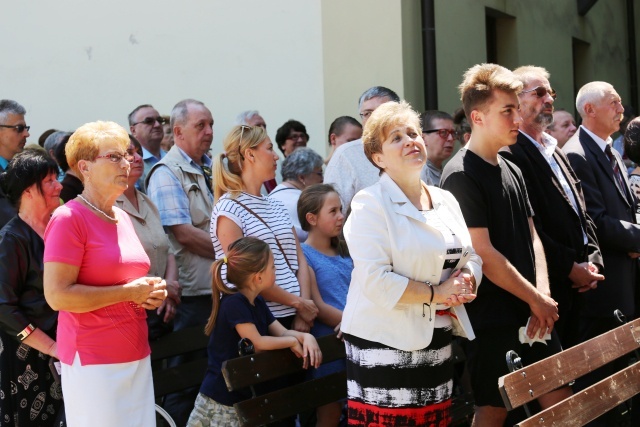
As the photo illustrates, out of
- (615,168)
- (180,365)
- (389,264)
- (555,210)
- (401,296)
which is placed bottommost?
(180,365)

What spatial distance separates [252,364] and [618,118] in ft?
11.1

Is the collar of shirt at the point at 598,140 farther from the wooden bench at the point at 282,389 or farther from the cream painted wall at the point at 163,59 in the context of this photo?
the cream painted wall at the point at 163,59

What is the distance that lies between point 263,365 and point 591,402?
1.58 meters

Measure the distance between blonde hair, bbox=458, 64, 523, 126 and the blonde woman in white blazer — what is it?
2.60ft

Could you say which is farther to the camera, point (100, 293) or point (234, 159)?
point (234, 159)

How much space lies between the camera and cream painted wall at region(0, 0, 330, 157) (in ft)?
30.8

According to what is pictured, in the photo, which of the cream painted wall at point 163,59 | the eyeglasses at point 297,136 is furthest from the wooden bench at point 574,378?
the cream painted wall at point 163,59

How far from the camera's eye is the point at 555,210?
549 centimetres

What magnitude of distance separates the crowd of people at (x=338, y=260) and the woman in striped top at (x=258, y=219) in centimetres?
1

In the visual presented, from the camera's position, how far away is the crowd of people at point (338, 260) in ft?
14.1

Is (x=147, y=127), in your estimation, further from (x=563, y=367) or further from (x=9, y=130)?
(x=563, y=367)

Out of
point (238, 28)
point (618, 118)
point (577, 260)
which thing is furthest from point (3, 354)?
point (238, 28)

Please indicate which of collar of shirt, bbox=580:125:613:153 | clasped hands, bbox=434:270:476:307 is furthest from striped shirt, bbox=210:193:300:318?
collar of shirt, bbox=580:125:613:153

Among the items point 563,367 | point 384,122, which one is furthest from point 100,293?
point 563,367
